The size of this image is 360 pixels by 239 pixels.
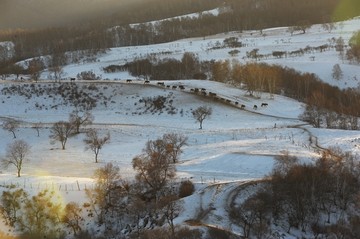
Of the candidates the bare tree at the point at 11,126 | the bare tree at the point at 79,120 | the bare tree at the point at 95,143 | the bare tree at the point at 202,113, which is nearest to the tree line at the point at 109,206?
the bare tree at the point at 95,143

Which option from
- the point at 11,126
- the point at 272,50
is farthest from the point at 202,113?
the point at 272,50

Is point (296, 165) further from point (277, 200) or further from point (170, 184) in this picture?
point (170, 184)

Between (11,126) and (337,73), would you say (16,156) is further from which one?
(337,73)

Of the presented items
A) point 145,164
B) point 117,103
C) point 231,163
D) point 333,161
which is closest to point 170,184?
point 145,164

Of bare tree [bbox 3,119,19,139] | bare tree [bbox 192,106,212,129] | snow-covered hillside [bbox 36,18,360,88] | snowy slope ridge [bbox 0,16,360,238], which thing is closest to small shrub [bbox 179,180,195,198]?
snowy slope ridge [bbox 0,16,360,238]

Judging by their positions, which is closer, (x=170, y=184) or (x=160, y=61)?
(x=170, y=184)

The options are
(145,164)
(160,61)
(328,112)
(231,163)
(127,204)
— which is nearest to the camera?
(127,204)

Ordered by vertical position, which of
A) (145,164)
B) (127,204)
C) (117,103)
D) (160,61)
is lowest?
(127,204)
